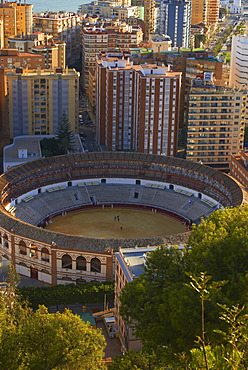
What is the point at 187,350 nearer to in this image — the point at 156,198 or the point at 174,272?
the point at 174,272

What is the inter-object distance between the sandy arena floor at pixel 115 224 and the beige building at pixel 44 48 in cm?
4209

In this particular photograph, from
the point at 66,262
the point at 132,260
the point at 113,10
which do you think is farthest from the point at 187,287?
the point at 113,10

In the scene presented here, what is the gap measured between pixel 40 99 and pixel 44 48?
86.8 feet

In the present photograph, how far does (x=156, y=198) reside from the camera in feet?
233

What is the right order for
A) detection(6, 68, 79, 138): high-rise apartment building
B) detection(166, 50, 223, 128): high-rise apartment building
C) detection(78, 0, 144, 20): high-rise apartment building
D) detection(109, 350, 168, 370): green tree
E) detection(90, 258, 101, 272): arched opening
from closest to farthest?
detection(109, 350, 168, 370): green tree → detection(90, 258, 101, 272): arched opening → detection(6, 68, 79, 138): high-rise apartment building → detection(166, 50, 223, 128): high-rise apartment building → detection(78, 0, 144, 20): high-rise apartment building

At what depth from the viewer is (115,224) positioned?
6706 cm

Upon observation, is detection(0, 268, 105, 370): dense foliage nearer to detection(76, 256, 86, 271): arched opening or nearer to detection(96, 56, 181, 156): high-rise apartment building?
detection(76, 256, 86, 271): arched opening

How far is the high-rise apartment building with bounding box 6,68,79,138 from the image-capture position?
84312mm

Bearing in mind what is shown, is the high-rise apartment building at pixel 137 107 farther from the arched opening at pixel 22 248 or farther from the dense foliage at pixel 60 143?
the arched opening at pixel 22 248

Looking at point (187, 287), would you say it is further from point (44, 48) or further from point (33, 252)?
point (44, 48)

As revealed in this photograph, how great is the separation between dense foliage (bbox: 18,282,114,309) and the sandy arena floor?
15.4 metres

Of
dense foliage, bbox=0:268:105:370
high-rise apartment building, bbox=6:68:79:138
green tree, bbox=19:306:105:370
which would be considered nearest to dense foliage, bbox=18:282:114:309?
dense foliage, bbox=0:268:105:370

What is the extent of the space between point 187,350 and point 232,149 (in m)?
52.5

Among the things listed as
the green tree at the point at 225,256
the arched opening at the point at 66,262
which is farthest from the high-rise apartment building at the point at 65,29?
the green tree at the point at 225,256
